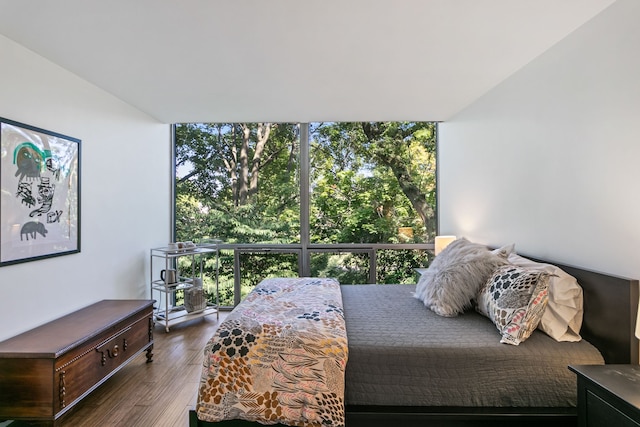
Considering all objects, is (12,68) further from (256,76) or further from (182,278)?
(182,278)

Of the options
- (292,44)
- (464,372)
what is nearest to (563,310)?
(464,372)

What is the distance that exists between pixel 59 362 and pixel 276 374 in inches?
51.2

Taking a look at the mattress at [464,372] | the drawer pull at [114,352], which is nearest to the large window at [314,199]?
the drawer pull at [114,352]

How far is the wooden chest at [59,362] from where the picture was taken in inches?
71.2

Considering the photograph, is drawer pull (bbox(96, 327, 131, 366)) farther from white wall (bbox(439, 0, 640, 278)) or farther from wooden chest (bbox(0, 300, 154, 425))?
white wall (bbox(439, 0, 640, 278))

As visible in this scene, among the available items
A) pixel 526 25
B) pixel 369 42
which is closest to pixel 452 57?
pixel 526 25

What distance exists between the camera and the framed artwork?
204cm

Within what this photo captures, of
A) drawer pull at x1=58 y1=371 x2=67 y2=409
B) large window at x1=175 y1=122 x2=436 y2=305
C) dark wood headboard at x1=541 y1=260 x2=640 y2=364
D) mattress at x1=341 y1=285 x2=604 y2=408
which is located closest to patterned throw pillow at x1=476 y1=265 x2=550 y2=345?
mattress at x1=341 y1=285 x2=604 y2=408

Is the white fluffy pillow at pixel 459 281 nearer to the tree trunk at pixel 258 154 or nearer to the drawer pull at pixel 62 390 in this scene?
the drawer pull at pixel 62 390

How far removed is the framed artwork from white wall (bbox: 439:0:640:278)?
11.8 feet

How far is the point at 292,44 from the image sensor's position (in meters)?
2.14

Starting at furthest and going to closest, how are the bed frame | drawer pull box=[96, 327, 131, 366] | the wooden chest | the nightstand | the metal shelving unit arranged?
1. the metal shelving unit
2. drawer pull box=[96, 327, 131, 366]
3. the wooden chest
4. the bed frame
5. the nightstand

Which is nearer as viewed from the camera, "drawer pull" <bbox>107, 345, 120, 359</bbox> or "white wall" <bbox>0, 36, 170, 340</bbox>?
"white wall" <bbox>0, 36, 170, 340</bbox>

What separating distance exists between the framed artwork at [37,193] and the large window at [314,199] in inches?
70.4
